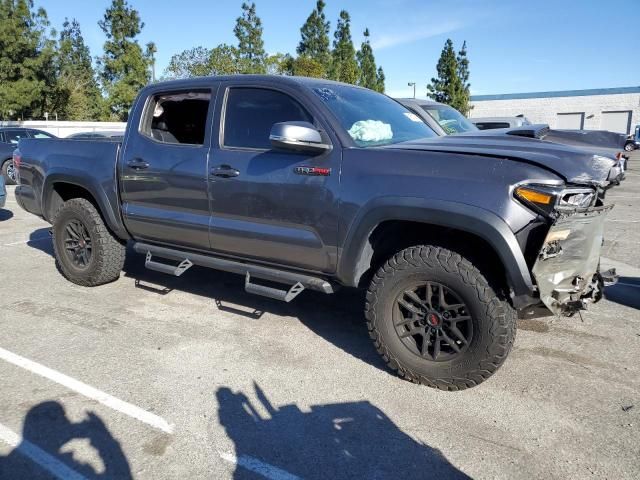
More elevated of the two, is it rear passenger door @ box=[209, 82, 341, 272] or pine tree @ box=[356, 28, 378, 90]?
pine tree @ box=[356, 28, 378, 90]

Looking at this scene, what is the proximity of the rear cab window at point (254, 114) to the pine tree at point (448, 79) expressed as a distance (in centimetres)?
3704

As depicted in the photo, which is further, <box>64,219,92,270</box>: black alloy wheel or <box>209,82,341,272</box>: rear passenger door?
<box>64,219,92,270</box>: black alloy wheel

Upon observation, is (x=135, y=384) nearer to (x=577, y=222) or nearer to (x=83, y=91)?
(x=577, y=222)

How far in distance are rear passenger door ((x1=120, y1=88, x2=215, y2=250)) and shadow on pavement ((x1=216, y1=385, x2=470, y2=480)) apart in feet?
5.58

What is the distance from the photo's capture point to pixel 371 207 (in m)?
3.32

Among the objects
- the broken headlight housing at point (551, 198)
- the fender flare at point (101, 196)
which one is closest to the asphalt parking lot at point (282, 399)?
the fender flare at point (101, 196)

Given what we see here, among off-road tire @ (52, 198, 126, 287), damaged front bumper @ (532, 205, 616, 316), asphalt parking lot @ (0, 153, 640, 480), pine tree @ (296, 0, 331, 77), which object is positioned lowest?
asphalt parking lot @ (0, 153, 640, 480)

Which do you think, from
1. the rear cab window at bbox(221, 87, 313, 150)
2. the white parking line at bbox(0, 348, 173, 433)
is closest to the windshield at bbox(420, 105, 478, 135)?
the rear cab window at bbox(221, 87, 313, 150)

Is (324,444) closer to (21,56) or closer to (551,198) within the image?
(551,198)

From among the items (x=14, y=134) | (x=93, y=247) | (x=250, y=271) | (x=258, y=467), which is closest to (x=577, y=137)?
(x=250, y=271)

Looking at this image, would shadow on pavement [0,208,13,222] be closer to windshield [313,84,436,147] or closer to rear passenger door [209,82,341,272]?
rear passenger door [209,82,341,272]

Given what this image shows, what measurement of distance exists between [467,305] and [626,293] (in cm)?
299

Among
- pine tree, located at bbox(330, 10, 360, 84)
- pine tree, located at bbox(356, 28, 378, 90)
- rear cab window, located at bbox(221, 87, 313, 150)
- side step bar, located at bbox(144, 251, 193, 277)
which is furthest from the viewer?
pine tree, located at bbox(356, 28, 378, 90)

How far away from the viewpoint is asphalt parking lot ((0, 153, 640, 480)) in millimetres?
2625
